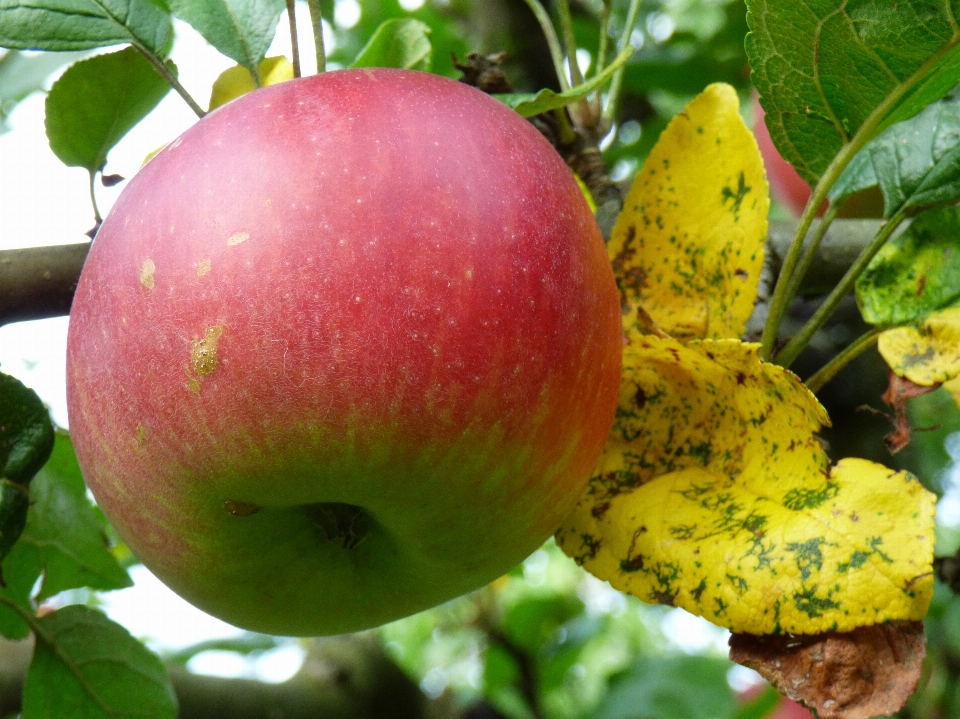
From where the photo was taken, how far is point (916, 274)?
2.32ft

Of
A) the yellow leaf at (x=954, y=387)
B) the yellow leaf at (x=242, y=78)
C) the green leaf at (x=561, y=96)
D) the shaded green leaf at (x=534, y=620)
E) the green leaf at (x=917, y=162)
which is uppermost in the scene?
the yellow leaf at (x=242, y=78)

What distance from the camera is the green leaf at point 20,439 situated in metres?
0.64

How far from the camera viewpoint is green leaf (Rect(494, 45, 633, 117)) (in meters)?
0.68

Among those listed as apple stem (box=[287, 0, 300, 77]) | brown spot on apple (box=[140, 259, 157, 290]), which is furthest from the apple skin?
apple stem (box=[287, 0, 300, 77])

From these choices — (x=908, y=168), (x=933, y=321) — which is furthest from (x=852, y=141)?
(x=933, y=321)

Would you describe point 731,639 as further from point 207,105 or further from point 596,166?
point 207,105

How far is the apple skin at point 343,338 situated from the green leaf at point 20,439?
9 cm

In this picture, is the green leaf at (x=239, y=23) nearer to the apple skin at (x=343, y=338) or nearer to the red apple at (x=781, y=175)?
the apple skin at (x=343, y=338)

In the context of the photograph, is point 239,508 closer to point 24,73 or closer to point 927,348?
point 927,348

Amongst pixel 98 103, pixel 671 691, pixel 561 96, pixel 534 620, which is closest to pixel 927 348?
pixel 561 96

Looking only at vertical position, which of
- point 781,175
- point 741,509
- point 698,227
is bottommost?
point 781,175

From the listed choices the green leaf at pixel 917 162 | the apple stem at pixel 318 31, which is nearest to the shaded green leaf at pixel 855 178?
the green leaf at pixel 917 162

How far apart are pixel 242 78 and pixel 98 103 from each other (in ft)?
0.39

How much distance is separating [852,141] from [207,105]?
539 mm
